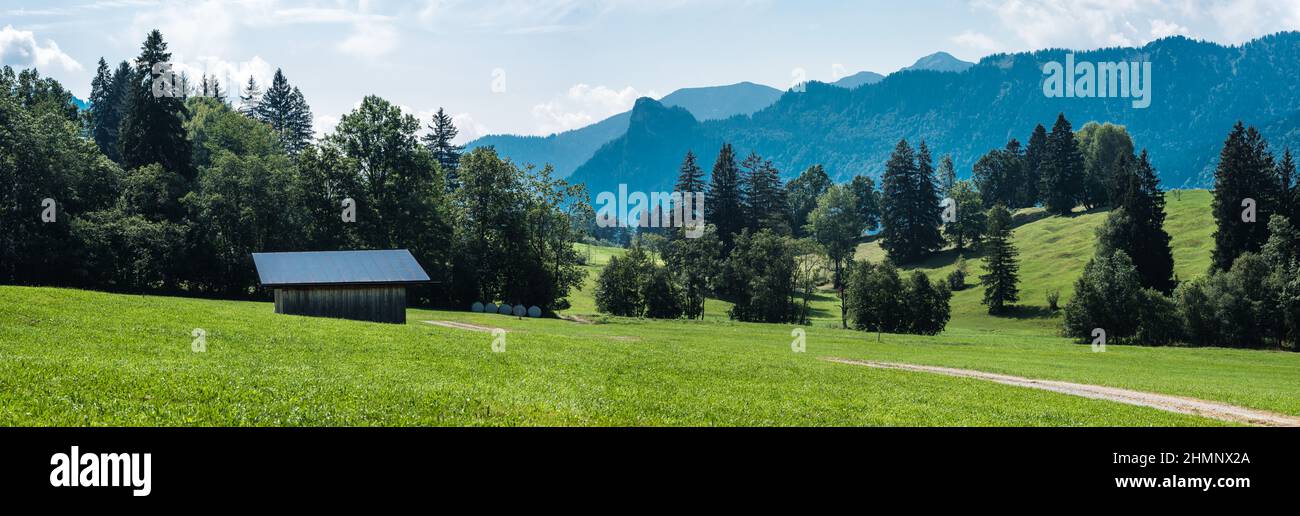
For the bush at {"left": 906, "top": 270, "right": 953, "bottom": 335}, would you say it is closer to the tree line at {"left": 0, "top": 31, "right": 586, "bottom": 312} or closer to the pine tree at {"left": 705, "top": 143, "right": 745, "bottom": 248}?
the tree line at {"left": 0, "top": 31, "right": 586, "bottom": 312}

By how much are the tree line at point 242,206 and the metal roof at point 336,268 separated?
23315 mm

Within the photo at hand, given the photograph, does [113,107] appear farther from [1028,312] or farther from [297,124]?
[1028,312]

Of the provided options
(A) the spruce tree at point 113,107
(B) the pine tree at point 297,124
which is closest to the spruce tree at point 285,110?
(B) the pine tree at point 297,124

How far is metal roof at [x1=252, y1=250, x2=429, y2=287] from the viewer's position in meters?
46.8

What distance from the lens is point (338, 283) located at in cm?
4716

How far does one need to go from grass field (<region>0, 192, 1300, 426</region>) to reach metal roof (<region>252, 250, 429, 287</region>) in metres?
10.2

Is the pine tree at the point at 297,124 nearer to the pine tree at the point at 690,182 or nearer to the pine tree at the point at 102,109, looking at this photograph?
the pine tree at the point at 102,109

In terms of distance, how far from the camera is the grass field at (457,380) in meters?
15.4

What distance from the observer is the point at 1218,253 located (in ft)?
273

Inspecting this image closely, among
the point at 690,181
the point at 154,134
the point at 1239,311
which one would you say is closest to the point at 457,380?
the point at 1239,311

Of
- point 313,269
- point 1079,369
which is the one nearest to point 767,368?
point 1079,369

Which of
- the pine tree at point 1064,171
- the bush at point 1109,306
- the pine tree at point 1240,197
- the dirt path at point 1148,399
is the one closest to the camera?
the dirt path at point 1148,399

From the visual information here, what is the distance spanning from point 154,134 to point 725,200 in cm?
7036
